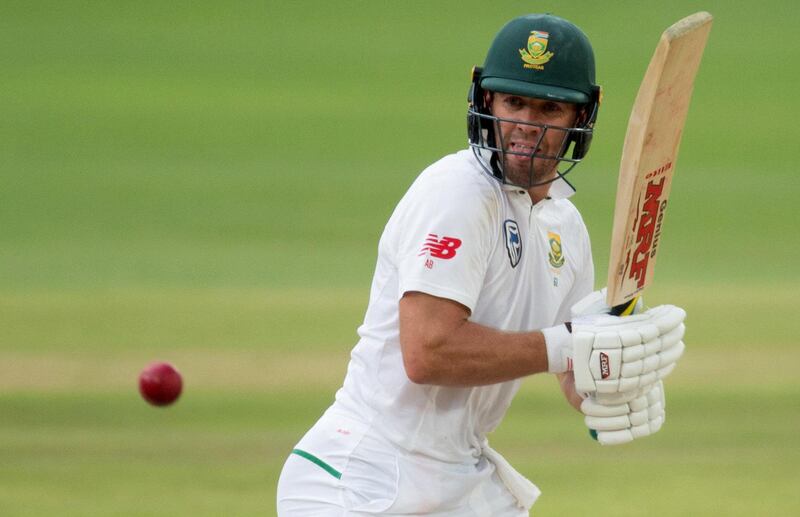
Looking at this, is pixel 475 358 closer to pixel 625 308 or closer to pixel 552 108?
pixel 625 308

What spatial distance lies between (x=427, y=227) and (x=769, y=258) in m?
9.28

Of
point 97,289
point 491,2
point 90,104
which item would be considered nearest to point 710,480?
point 97,289

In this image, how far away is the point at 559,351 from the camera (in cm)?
324

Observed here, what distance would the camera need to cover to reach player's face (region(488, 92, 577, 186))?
3.35m

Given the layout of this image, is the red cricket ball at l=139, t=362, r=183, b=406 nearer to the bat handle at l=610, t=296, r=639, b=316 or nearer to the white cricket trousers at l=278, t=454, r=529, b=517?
the white cricket trousers at l=278, t=454, r=529, b=517

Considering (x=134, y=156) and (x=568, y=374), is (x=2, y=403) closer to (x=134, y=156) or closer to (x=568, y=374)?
(x=568, y=374)

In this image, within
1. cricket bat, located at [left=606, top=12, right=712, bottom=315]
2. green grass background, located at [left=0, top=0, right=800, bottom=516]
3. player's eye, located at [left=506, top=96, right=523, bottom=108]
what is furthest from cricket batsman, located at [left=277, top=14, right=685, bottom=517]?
green grass background, located at [left=0, top=0, right=800, bottom=516]

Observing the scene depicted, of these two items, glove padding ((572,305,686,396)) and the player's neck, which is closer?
glove padding ((572,305,686,396))

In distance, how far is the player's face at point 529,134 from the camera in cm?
335

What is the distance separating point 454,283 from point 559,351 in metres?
0.30

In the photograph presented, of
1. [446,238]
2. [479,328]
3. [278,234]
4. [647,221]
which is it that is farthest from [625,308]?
[278,234]

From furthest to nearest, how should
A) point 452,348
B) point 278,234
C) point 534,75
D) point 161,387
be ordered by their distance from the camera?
point 278,234 → point 161,387 → point 534,75 → point 452,348

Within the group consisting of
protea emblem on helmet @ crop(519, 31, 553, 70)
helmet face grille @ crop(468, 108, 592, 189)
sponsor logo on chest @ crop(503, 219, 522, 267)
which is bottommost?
sponsor logo on chest @ crop(503, 219, 522, 267)

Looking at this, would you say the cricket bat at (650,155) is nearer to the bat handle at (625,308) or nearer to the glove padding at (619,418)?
the bat handle at (625,308)
